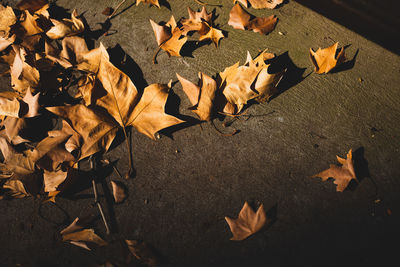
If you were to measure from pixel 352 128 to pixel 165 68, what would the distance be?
1102 mm

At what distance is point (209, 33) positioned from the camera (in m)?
1.32

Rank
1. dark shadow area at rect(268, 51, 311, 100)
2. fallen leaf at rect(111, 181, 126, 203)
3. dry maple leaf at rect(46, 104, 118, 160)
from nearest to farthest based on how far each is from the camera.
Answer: dry maple leaf at rect(46, 104, 118, 160) < fallen leaf at rect(111, 181, 126, 203) < dark shadow area at rect(268, 51, 311, 100)

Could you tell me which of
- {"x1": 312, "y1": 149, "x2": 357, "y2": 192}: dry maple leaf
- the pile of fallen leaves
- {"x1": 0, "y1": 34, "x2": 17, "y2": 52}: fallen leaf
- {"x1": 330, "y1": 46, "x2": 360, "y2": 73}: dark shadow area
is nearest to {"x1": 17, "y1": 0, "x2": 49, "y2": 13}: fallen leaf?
the pile of fallen leaves

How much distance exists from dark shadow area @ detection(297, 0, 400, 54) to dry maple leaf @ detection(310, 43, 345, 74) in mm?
259

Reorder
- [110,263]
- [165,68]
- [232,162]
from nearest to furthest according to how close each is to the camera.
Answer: [110,263] < [232,162] < [165,68]

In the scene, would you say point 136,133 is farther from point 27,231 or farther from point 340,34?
point 340,34

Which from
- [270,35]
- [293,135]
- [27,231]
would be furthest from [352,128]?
[27,231]

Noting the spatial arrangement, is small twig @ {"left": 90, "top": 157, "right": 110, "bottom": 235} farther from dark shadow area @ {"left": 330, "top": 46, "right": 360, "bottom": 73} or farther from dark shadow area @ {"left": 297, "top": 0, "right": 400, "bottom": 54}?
dark shadow area @ {"left": 297, "top": 0, "right": 400, "bottom": 54}

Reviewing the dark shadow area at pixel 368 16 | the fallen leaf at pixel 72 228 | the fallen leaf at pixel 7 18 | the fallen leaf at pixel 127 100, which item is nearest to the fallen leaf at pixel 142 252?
the fallen leaf at pixel 72 228

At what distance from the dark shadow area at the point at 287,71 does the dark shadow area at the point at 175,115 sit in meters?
0.48

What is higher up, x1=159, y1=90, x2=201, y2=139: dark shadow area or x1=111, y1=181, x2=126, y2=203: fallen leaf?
x1=159, y1=90, x2=201, y2=139: dark shadow area

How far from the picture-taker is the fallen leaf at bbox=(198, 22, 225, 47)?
51.5 inches

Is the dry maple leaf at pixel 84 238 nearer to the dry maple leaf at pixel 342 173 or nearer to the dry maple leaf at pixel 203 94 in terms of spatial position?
the dry maple leaf at pixel 203 94

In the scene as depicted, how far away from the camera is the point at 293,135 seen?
4.02 ft
